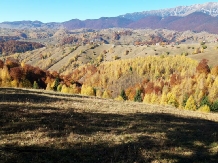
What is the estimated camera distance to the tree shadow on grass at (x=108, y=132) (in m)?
18.9

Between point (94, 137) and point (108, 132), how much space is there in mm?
2379

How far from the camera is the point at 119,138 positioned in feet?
78.6

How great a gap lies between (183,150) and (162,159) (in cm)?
356

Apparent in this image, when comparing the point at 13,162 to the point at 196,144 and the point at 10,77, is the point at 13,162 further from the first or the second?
the point at 10,77

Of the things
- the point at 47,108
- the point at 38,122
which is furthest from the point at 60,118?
the point at 47,108

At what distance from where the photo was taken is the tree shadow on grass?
1894 cm

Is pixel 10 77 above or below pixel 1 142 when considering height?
below

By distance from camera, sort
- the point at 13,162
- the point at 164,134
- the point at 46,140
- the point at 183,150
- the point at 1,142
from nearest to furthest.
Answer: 1. the point at 13,162
2. the point at 1,142
3. the point at 46,140
4. the point at 183,150
5. the point at 164,134

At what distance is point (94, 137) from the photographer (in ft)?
76.9

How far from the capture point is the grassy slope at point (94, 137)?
19156 millimetres

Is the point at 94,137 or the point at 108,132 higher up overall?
the point at 94,137

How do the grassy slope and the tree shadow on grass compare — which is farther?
the grassy slope

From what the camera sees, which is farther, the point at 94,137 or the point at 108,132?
the point at 108,132

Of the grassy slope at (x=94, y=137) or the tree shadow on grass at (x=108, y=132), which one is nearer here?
the tree shadow on grass at (x=108, y=132)
